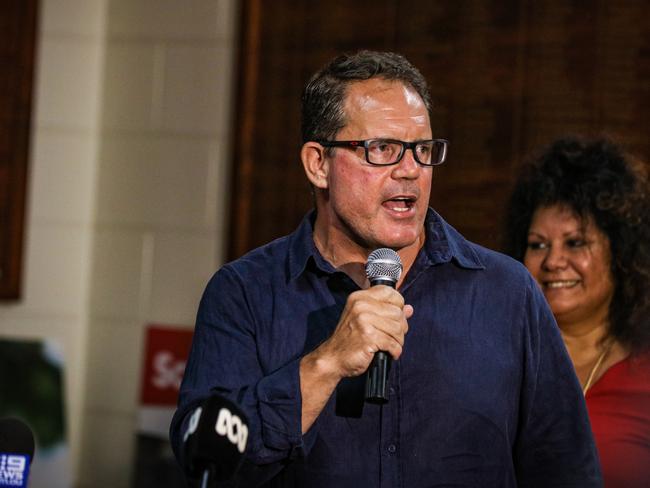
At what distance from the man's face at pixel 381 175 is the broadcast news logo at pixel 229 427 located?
21.9 inches

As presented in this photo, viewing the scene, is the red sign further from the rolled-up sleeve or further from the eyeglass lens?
the eyeglass lens

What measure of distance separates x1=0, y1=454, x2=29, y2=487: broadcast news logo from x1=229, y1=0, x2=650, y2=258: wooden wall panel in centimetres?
213

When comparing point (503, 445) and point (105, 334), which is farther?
point (105, 334)

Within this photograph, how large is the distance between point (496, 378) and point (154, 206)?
2.73m

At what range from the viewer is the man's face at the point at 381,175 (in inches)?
77.2

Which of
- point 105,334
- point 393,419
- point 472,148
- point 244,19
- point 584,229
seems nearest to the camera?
point 393,419

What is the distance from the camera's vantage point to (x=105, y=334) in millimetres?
4555

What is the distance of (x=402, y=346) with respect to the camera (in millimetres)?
1852

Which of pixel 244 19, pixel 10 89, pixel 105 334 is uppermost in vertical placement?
pixel 244 19

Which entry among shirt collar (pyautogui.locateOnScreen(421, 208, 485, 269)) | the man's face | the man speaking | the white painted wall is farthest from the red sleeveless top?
the white painted wall

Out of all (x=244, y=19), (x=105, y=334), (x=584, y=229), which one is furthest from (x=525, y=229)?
(x=105, y=334)

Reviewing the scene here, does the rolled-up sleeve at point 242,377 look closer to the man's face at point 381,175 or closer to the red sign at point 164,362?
the man's face at point 381,175

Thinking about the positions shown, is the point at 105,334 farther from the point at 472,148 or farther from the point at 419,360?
the point at 419,360

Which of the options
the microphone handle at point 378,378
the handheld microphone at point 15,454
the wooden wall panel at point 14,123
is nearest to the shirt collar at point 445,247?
the microphone handle at point 378,378
